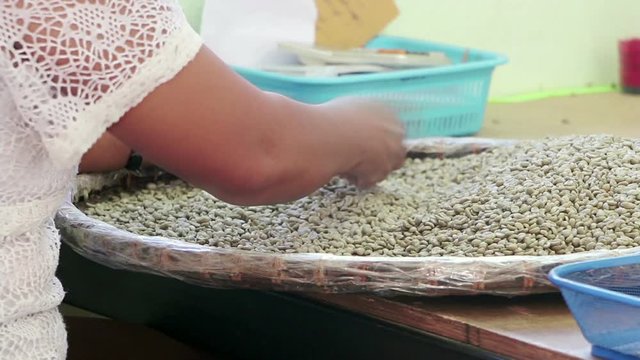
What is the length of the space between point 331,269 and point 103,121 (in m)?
0.17

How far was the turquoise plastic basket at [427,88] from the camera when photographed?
1.09m

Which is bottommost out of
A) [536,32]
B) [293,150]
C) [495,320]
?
[495,320]

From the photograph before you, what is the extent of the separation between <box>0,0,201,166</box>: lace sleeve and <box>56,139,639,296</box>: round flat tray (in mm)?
159

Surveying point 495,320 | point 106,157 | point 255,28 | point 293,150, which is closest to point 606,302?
point 495,320

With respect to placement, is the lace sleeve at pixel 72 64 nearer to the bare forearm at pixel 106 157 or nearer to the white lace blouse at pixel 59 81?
the white lace blouse at pixel 59 81

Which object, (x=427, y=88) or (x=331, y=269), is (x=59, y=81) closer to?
(x=331, y=269)

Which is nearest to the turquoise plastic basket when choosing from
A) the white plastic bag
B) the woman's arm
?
the white plastic bag

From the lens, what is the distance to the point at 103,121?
0.52m

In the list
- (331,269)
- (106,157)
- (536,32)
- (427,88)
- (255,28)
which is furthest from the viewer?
(536,32)

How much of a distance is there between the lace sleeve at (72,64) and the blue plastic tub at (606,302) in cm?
24

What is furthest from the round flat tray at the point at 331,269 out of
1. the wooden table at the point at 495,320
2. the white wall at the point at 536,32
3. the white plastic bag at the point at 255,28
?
the white wall at the point at 536,32

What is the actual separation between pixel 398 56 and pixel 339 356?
64 centimetres

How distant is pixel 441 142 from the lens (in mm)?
1006

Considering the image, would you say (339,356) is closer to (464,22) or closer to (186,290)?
(186,290)
